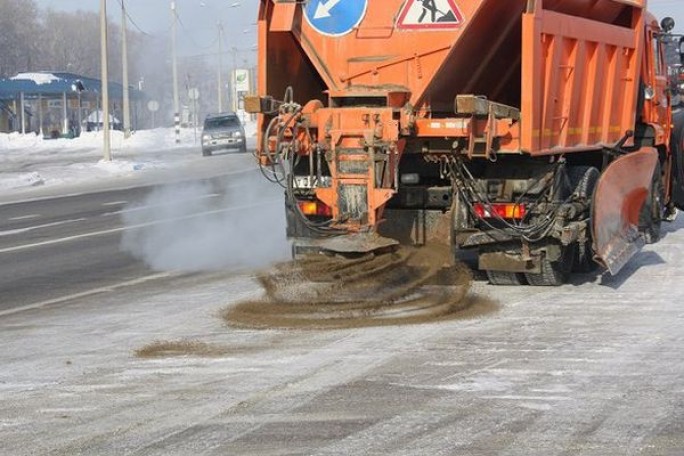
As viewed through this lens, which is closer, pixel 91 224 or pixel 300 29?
pixel 300 29

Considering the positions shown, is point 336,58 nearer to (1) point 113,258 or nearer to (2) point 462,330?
(2) point 462,330

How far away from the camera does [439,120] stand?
10156 mm

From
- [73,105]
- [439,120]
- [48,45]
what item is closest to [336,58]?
[439,120]

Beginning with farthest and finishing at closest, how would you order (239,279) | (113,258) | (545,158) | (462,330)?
(113,258)
(239,279)
(545,158)
(462,330)

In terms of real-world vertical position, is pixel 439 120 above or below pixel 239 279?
above

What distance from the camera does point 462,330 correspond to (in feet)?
28.6

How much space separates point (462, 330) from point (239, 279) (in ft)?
12.1

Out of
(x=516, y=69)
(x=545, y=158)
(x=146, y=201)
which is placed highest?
(x=516, y=69)

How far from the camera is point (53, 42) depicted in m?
108

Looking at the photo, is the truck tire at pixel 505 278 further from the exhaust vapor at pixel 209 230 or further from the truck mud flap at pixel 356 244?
the exhaust vapor at pixel 209 230

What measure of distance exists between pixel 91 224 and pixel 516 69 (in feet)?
33.4

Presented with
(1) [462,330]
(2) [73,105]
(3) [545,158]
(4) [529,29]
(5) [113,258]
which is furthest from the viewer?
(2) [73,105]

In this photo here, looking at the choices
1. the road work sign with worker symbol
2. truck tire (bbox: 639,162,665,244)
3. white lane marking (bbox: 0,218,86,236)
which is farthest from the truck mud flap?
white lane marking (bbox: 0,218,86,236)

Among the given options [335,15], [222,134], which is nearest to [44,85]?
[222,134]
